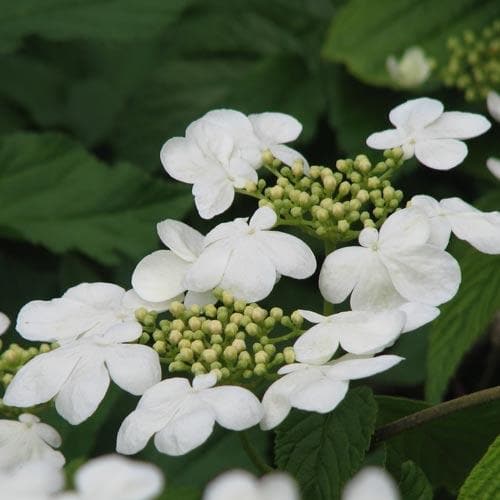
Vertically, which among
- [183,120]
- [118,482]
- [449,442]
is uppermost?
[118,482]

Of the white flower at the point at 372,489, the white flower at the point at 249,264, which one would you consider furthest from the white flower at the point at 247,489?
the white flower at the point at 249,264

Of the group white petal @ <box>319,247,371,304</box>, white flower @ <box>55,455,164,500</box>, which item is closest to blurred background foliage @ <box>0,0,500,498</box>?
white petal @ <box>319,247,371,304</box>

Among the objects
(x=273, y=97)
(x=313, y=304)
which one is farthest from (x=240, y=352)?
(x=273, y=97)

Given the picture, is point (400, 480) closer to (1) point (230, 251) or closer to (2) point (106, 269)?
(1) point (230, 251)

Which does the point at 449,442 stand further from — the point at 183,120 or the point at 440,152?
the point at 183,120

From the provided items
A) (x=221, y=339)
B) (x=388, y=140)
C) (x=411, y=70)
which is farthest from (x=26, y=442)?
(x=411, y=70)

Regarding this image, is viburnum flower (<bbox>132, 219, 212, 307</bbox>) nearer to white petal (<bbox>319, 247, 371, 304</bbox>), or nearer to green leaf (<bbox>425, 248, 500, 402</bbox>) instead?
white petal (<bbox>319, 247, 371, 304</bbox>)
